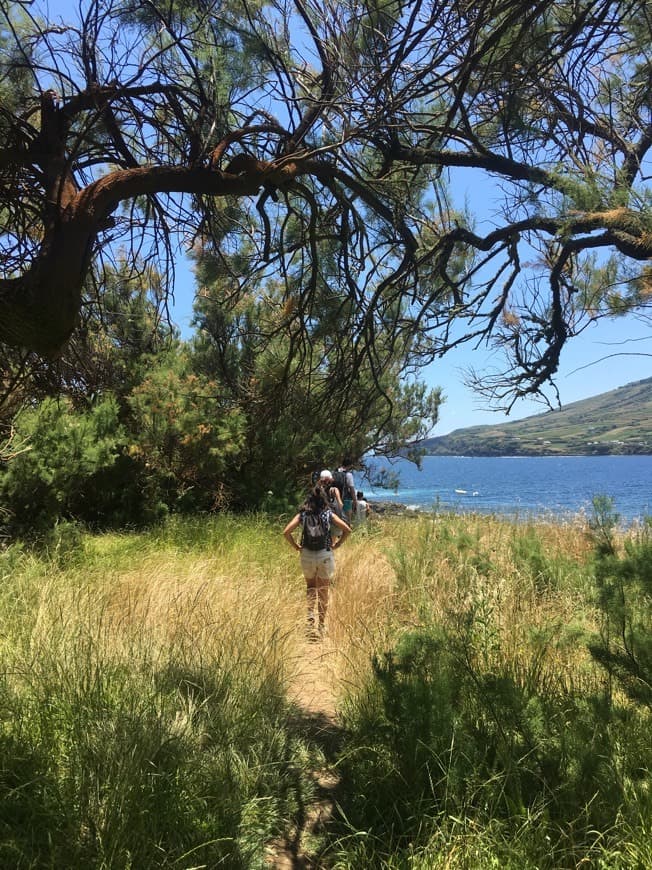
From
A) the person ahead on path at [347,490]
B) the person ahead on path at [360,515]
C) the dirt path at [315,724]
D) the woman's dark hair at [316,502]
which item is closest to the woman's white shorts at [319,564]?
the woman's dark hair at [316,502]

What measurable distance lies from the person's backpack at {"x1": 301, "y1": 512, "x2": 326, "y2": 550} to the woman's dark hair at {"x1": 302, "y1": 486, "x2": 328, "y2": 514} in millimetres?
125

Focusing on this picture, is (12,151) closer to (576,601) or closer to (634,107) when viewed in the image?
(634,107)

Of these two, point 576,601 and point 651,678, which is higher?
point 651,678

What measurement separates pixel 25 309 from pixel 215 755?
2.31m

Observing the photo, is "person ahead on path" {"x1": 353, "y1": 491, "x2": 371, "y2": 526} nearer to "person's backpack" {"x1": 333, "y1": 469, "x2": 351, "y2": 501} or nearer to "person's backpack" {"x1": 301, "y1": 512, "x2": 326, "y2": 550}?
"person's backpack" {"x1": 333, "y1": 469, "x2": 351, "y2": 501}

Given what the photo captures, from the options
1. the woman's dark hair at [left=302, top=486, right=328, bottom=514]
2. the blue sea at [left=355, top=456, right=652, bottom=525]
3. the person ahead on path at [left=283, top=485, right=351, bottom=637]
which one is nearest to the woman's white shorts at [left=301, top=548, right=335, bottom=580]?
the person ahead on path at [left=283, top=485, right=351, bottom=637]

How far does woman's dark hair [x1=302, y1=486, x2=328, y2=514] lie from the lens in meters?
6.01

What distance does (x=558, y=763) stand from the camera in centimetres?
262

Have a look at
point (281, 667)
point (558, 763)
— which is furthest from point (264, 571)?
point (558, 763)

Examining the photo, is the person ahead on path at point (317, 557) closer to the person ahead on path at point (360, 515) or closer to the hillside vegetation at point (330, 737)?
the hillside vegetation at point (330, 737)

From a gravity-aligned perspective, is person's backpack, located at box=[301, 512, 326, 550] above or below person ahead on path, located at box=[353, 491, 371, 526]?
above

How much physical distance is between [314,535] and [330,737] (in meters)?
2.40

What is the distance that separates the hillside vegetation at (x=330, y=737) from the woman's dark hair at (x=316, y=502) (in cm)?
146

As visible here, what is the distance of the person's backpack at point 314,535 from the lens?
5.81 metres
